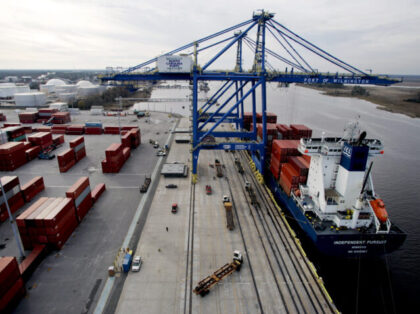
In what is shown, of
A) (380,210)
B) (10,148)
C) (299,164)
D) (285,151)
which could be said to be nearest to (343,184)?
(380,210)

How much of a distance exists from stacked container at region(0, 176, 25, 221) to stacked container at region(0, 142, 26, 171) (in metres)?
12.8

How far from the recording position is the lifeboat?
19.1 m

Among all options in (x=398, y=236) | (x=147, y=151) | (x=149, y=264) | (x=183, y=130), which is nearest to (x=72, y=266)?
(x=149, y=264)

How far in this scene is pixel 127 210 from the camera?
26062mm

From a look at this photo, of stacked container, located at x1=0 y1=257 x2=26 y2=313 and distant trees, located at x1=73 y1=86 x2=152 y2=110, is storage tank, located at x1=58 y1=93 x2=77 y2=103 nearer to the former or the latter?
distant trees, located at x1=73 y1=86 x2=152 y2=110

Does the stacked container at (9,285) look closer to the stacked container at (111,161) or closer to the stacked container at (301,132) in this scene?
the stacked container at (111,161)

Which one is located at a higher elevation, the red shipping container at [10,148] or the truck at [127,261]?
the red shipping container at [10,148]

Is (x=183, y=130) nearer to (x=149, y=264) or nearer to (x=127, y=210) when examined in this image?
(x=127, y=210)

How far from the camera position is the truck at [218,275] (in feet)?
51.6

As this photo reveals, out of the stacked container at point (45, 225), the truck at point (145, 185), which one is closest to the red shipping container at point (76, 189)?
the stacked container at point (45, 225)

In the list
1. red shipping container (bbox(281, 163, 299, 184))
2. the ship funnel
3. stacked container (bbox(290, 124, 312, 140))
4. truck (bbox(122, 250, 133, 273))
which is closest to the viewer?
truck (bbox(122, 250, 133, 273))

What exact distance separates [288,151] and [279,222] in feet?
28.3

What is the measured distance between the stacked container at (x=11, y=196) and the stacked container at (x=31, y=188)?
635mm

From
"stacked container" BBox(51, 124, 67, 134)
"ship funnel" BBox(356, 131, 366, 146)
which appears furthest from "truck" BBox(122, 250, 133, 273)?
"stacked container" BBox(51, 124, 67, 134)
